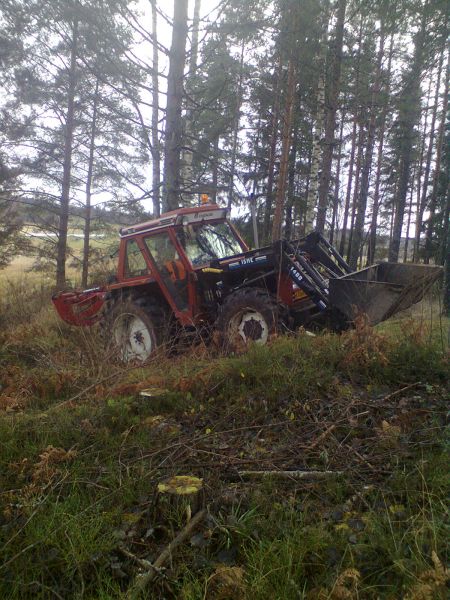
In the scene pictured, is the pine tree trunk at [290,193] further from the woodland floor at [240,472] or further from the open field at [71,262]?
the woodland floor at [240,472]

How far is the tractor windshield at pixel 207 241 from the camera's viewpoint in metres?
7.17

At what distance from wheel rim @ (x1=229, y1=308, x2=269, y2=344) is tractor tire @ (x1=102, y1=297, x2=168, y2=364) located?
135cm

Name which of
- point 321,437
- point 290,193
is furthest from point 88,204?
point 321,437

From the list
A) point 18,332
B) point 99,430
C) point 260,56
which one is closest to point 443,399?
point 99,430

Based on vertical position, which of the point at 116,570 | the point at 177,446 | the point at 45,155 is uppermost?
the point at 45,155

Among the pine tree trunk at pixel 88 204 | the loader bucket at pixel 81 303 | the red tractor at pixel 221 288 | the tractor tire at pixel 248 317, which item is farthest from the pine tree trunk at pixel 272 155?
the tractor tire at pixel 248 317

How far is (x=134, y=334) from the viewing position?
7824 millimetres

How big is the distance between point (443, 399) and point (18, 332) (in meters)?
6.98

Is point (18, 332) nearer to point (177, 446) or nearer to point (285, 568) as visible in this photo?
point (177, 446)

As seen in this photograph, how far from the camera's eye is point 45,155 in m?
16.4

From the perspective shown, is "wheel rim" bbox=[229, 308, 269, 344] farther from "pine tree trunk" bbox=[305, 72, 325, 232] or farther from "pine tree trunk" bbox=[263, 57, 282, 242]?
"pine tree trunk" bbox=[263, 57, 282, 242]

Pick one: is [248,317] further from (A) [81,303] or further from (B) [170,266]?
(A) [81,303]

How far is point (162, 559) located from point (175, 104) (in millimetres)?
9648

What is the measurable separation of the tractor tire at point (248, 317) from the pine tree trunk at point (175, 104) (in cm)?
473
